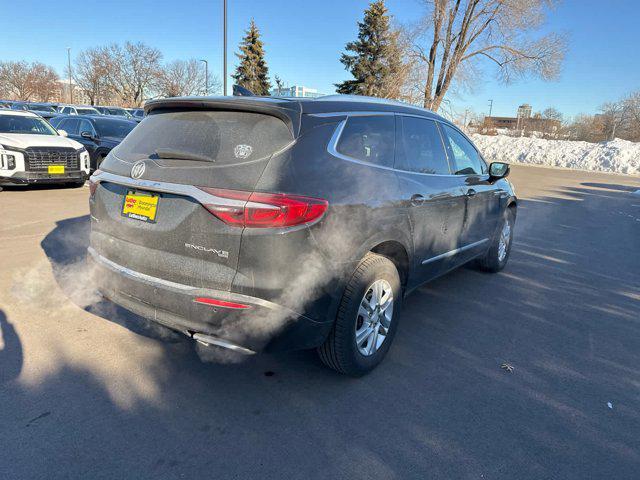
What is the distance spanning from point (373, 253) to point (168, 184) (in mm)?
1347

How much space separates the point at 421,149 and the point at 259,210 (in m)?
1.80

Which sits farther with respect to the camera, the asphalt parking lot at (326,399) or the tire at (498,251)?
the tire at (498,251)

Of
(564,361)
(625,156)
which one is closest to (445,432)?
(564,361)

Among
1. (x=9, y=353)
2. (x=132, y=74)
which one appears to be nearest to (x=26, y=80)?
(x=132, y=74)

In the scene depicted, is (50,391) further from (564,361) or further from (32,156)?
(32,156)

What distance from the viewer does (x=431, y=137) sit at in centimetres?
373

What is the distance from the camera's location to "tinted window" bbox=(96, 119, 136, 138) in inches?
430

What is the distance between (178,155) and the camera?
2.52m

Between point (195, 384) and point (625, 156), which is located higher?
point (625, 156)

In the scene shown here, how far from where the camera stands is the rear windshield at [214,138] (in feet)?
7.88

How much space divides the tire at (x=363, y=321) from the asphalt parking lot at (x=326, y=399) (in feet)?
0.50

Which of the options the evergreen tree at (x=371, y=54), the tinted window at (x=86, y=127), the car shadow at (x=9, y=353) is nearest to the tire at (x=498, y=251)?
the car shadow at (x=9, y=353)

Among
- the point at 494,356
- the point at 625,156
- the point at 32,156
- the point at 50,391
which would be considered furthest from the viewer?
the point at 625,156

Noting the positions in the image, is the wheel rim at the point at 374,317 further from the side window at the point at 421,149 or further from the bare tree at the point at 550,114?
the bare tree at the point at 550,114
